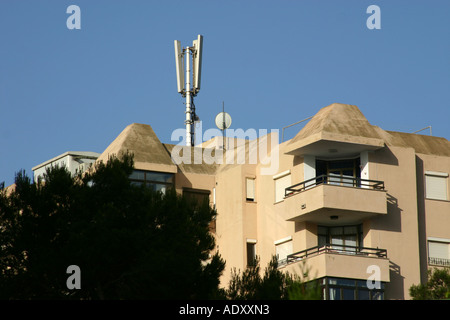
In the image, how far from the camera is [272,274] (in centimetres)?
3553

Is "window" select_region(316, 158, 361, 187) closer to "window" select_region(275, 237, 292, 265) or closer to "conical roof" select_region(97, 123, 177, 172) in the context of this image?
"window" select_region(275, 237, 292, 265)

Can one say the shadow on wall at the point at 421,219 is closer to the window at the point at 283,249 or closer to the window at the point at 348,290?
the window at the point at 348,290

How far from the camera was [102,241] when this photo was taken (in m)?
33.1

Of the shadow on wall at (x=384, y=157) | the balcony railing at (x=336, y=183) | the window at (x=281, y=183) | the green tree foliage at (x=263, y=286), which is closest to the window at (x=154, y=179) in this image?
the window at (x=281, y=183)

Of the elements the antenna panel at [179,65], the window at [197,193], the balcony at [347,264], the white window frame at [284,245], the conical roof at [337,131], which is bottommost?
the balcony at [347,264]

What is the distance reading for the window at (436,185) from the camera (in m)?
43.5

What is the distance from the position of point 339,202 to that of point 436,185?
18.5 feet

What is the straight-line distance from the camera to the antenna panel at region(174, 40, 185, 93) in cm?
7173

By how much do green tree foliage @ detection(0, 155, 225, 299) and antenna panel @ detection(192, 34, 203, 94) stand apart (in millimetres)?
34386

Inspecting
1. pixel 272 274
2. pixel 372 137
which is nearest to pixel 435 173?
pixel 372 137

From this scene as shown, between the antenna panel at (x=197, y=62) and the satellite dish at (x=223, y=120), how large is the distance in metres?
7.39

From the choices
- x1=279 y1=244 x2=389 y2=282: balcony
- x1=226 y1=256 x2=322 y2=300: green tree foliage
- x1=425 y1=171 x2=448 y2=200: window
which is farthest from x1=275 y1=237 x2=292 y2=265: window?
x1=425 y1=171 x2=448 y2=200: window

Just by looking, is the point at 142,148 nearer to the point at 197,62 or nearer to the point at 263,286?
the point at 263,286
